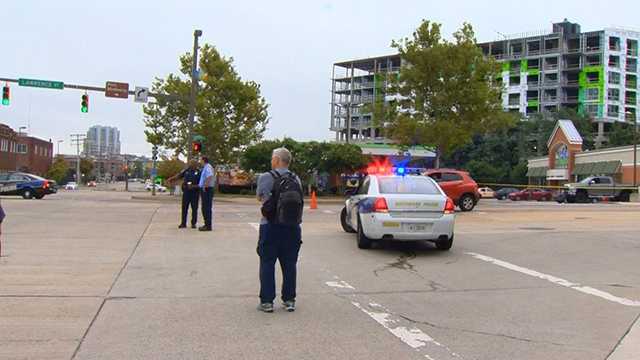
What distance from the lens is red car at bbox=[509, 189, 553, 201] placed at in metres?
57.6

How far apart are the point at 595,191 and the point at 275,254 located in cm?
3735

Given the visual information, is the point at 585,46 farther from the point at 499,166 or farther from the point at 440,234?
the point at 440,234

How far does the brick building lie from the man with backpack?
261ft

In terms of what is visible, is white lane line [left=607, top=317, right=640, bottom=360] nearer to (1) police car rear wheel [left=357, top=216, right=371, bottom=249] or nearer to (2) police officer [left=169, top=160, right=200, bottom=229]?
(1) police car rear wheel [left=357, top=216, right=371, bottom=249]

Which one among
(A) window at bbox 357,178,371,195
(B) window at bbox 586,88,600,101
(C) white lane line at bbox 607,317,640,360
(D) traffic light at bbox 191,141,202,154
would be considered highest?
(B) window at bbox 586,88,600,101

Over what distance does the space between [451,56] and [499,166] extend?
178 ft

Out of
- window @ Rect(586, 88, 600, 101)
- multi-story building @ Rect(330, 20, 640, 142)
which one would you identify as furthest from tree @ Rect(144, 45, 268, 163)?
window @ Rect(586, 88, 600, 101)

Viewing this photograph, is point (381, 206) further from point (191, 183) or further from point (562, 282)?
point (191, 183)

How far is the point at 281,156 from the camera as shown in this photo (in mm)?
7090

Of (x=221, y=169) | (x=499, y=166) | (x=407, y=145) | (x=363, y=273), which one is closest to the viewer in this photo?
(x=363, y=273)

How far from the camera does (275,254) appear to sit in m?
7.02

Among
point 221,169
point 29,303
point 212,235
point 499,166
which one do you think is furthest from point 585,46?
point 29,303

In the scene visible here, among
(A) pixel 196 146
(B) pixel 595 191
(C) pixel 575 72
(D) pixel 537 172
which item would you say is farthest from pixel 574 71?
(A) pixel 196 146

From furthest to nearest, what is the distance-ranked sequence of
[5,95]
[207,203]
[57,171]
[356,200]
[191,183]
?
[57,171] < [5,95] < [191,183] < [207,203] < [356,200]
